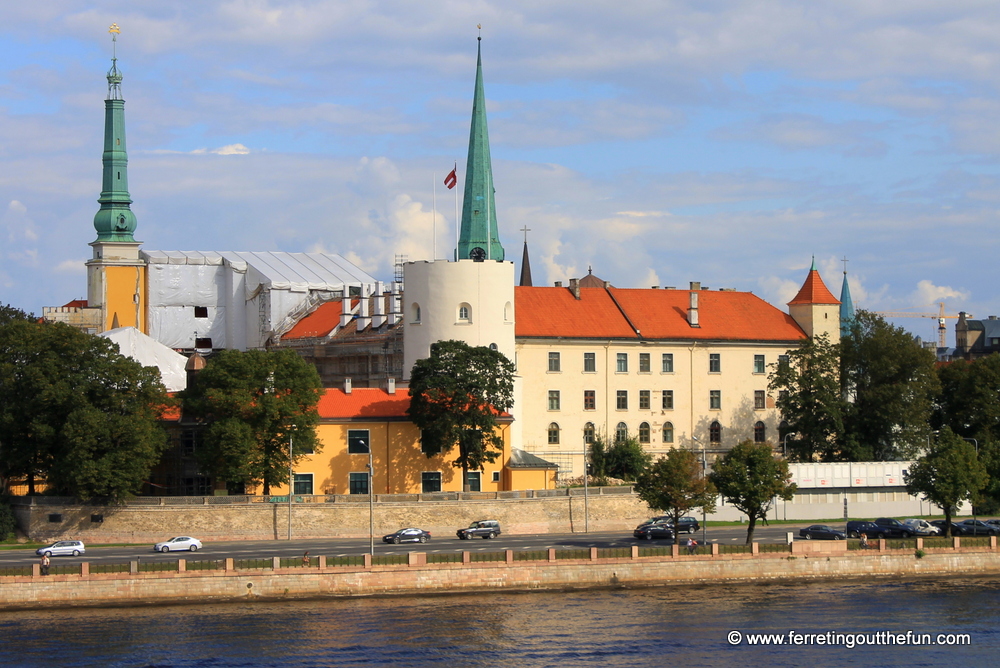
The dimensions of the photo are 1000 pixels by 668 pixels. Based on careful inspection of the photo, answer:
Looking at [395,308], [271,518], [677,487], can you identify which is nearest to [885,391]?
[677,487]

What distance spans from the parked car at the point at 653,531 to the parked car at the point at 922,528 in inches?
471

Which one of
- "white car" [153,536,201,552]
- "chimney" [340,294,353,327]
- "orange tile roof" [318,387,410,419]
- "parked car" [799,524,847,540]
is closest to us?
"white car" [153,536,201,552]

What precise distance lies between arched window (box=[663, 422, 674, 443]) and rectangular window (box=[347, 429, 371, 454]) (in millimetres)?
24853

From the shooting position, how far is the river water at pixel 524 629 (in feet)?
168

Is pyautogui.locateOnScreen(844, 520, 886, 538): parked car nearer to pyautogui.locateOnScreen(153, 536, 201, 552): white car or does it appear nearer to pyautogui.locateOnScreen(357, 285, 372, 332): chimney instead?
pyautogui.locateOnScreen(153, 536, 201, 552): white car

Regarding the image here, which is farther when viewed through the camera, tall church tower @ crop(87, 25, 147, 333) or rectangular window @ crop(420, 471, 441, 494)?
tall church tower @ crop(87, 25, 147, 333)

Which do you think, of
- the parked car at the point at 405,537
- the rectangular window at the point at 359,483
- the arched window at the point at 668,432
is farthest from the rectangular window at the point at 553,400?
the parked car at the point at 405,537

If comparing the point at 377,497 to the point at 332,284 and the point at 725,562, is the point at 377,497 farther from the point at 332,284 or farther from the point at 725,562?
the point at 332,284

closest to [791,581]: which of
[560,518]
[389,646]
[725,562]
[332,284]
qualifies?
[725,562]

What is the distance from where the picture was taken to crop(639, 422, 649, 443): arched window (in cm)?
9844

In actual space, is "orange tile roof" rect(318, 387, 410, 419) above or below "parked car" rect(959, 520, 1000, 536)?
above

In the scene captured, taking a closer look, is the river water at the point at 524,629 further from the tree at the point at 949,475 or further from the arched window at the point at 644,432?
the arched window at the point at 644,432

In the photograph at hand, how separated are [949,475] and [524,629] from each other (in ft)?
93.9

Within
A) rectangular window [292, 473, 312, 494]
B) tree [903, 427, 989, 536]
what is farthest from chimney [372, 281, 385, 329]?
tree [903, 427, 989, 536]
